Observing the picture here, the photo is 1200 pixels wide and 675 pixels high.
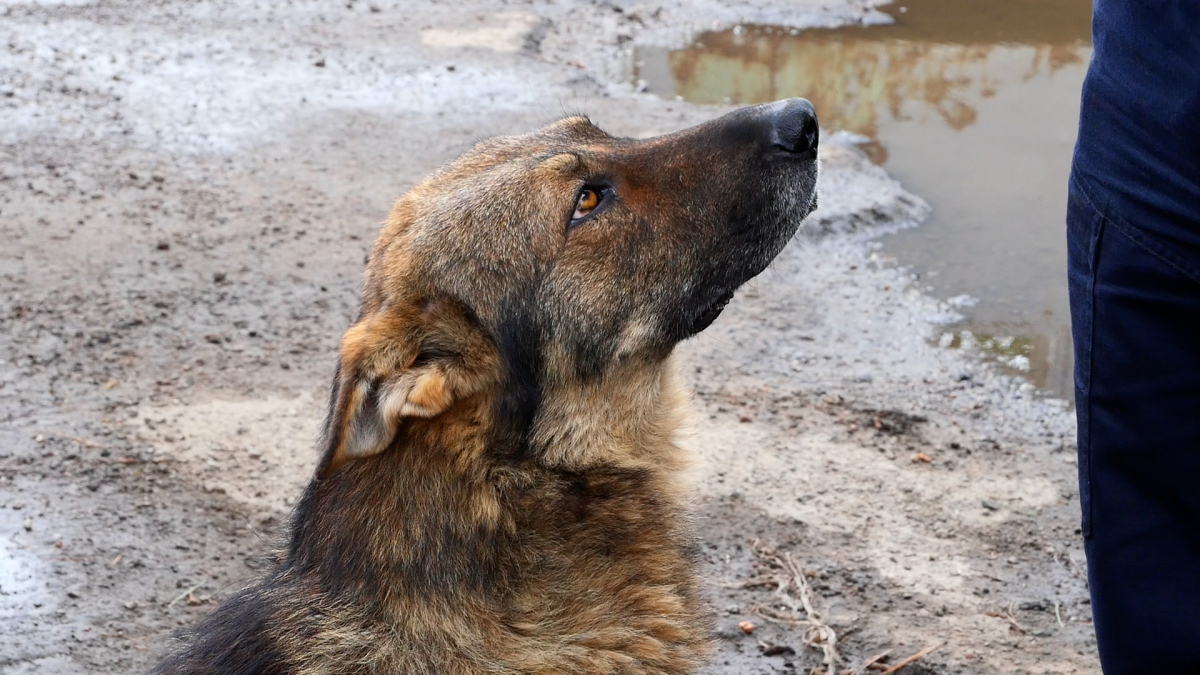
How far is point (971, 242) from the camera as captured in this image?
7133 millimetres

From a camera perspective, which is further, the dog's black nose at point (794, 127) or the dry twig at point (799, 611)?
the dry twig at point (799, 611)

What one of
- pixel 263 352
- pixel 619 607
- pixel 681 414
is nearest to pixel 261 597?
pixel 619 607

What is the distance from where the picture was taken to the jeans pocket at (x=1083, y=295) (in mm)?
2869

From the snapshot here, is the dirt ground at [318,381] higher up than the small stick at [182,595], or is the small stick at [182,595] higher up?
the dirt ground at [318,381]

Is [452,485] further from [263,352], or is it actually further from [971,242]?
[971,242]

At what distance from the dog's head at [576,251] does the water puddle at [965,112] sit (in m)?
3.06

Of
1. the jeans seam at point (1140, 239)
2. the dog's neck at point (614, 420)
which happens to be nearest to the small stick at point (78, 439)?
the dog's neck at point (614, 420)

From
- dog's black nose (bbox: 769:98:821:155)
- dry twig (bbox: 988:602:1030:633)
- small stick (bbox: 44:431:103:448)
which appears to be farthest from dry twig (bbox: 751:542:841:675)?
small stick (bbox: 44:431:103:448)

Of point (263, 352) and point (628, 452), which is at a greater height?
point (628, 452)

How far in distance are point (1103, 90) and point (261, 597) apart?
2626mm

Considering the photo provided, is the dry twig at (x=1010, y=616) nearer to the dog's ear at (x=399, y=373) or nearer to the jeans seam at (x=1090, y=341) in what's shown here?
the jeans seam at (x=1090, y=341)

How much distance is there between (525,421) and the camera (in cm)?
312

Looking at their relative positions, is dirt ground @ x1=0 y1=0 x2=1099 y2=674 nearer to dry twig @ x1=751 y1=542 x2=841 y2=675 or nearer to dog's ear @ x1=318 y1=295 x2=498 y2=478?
dry twig @ x1=751 y1=542 x2=841 y2=675

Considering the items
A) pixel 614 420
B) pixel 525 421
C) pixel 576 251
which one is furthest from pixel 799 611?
pixel 576 251
